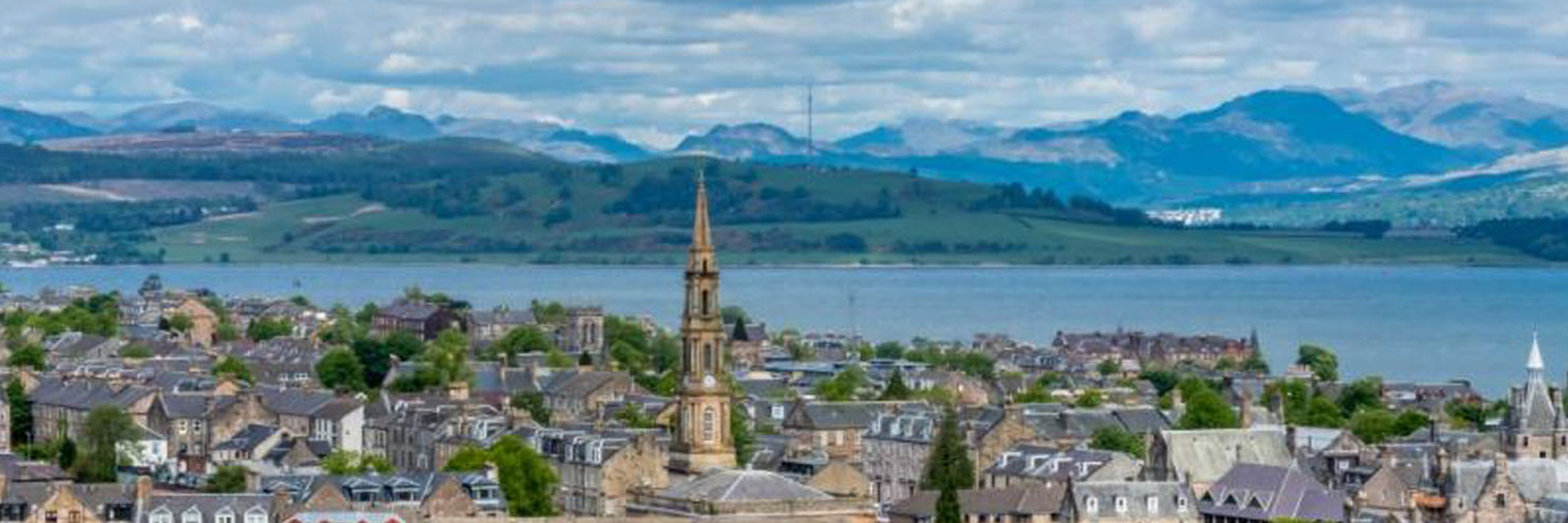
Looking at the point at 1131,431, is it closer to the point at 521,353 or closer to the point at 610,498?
the point at 610,498

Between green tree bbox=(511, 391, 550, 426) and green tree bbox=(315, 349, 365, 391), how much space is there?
35.6 feet

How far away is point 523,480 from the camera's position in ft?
267

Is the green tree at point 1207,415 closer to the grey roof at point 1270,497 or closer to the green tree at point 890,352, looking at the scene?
the grey roof at point 1270,497

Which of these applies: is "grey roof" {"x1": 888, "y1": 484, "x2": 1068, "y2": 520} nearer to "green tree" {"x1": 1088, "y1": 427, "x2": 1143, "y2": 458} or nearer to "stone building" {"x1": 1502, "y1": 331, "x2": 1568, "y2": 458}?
"green tree" {"x1": 1088, "y1": 427, "x2": 1143, "y2": 458}

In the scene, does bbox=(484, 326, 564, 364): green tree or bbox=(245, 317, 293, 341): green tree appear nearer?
bbox=(484, 326, 564, 364): green tree

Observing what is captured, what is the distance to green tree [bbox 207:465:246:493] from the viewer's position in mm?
80750

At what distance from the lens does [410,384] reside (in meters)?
122

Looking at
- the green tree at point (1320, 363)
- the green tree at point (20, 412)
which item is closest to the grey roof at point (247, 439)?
the green tree at point (20, 412)

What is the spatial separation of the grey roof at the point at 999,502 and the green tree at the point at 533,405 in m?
26.6

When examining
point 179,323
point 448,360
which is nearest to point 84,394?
point 448,360

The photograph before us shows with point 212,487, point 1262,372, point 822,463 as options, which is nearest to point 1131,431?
point 822,463

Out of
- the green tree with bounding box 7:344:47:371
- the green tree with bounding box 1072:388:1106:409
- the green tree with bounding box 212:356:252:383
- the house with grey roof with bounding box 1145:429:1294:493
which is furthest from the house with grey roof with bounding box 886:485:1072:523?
the green tree with bounding box 7:344:47:371

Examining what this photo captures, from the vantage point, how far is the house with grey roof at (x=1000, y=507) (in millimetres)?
77375

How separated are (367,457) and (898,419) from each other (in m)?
18.3
